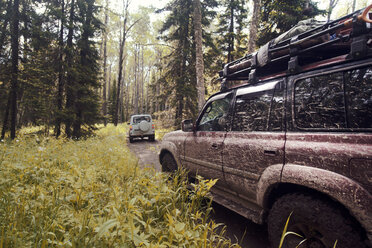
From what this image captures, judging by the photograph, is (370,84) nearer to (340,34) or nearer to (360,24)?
(360,24)

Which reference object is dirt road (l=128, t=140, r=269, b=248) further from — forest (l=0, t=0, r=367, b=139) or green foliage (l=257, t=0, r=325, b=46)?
green foliage (l=257, t=0, r=325, b=46)

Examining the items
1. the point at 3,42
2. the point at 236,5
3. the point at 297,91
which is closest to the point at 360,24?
the point at 297,91

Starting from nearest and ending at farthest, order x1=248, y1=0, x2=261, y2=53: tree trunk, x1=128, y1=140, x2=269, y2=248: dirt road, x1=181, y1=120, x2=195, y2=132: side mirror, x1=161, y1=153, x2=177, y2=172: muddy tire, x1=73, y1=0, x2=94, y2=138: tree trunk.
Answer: x1=128, y1=140, x2=269, y2=248: dirt road → x1=181, y1=120, x2=195, y2=132: side mirror → x1=161, y1=153, x2=177, y2=172: muddy tire → x1=248, y1=0, x2=261, y2=53: tree trunk → x1=73, y1=0, x2=94, y2=138: tree trunk

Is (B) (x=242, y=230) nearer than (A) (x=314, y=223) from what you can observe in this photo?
No

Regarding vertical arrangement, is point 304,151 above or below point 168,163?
above

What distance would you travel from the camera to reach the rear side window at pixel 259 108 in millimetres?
2285

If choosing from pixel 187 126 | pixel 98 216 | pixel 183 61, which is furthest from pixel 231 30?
pixel 98 216

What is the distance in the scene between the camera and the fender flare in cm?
141

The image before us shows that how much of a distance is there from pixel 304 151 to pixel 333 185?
1.24 feet

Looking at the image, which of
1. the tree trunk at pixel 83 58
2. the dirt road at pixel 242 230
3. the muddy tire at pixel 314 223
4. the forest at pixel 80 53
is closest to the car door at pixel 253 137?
the muddy tire at pixel 314 223

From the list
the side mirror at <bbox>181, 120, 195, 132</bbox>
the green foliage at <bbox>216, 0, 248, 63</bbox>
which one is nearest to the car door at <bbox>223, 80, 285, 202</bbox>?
the side mirror at <bbox>181, 120, 195, 132</bbox>

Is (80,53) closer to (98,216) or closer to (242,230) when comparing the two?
(98,216)

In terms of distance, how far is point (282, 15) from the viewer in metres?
9.58

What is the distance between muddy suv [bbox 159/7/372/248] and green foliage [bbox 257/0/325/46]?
357 inches
